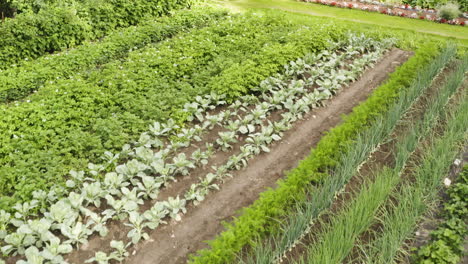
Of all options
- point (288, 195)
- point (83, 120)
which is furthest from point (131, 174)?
point (288, 195)

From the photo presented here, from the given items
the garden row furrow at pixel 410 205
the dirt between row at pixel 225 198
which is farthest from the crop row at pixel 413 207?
the dirt between row at pixel 225 198

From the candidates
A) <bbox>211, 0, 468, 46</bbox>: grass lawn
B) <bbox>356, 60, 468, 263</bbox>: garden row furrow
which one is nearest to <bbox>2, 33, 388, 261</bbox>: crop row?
<bbox>356, 60, 468, 263</bbox>: garden row furrow

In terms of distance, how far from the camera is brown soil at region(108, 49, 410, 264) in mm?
5141

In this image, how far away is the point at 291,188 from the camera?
5730 millimetres

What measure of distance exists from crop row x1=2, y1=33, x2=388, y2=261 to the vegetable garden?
0.10 ft

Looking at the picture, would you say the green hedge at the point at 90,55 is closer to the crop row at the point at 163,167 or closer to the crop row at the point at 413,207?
the crop row at the point at 163,167

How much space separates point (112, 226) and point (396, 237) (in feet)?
11.7

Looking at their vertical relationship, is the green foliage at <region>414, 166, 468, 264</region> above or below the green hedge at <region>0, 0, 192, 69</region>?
below

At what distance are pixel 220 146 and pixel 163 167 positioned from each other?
48.2 inches

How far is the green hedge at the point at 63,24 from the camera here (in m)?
10.1

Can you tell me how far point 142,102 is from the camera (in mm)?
7699

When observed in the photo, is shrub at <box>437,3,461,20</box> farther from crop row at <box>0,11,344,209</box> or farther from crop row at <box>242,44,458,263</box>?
crop row at <box>242,44,458,263</box>

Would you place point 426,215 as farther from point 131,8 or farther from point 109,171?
point 131,8

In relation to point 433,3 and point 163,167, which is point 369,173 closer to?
point 163,167
